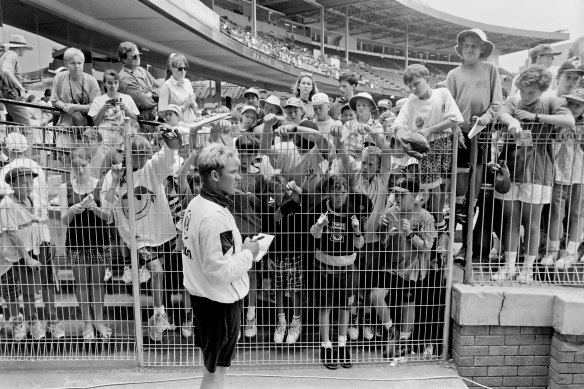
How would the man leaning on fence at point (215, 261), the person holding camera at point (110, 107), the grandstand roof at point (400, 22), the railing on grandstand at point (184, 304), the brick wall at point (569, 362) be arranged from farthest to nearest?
the grandstand roof at point (400, 22) < the person holding camera at point (110, 107) < the railing on grandstand at point (184, 304) < the brick wall at point (569, 362) < the man leaning on fence at point (215, 261)

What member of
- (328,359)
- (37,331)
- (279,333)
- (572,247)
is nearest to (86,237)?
(37,331)

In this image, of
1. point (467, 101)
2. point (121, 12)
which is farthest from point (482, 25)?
point (467, 101)

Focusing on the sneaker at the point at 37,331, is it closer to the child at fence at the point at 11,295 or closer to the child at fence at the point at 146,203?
the child at fence at the point at 11,295

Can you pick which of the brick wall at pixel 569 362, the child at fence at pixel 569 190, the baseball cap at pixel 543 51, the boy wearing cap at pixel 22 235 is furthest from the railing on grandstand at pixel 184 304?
the baseball cap at pixel 543 51

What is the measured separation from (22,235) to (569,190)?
448cm

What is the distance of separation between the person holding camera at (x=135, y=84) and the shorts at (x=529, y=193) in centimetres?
404

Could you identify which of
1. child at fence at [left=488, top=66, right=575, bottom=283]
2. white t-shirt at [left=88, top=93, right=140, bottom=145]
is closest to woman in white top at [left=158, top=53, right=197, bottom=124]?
white t-shirt at [left=88, top=93, right=140, bottom=145]

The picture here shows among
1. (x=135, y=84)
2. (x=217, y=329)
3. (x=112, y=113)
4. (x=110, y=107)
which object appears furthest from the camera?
(x=135, y=84)

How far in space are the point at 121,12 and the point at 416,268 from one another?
16623mm

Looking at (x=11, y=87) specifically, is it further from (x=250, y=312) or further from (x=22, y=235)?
(x=250, y=312)

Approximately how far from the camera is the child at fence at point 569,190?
3727 mm

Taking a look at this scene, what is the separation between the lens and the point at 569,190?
3.87 metres

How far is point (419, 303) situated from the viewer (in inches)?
152

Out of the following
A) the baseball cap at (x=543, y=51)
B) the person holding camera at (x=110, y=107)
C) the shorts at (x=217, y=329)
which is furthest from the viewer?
the baseball cap at (x=543, y=51)
